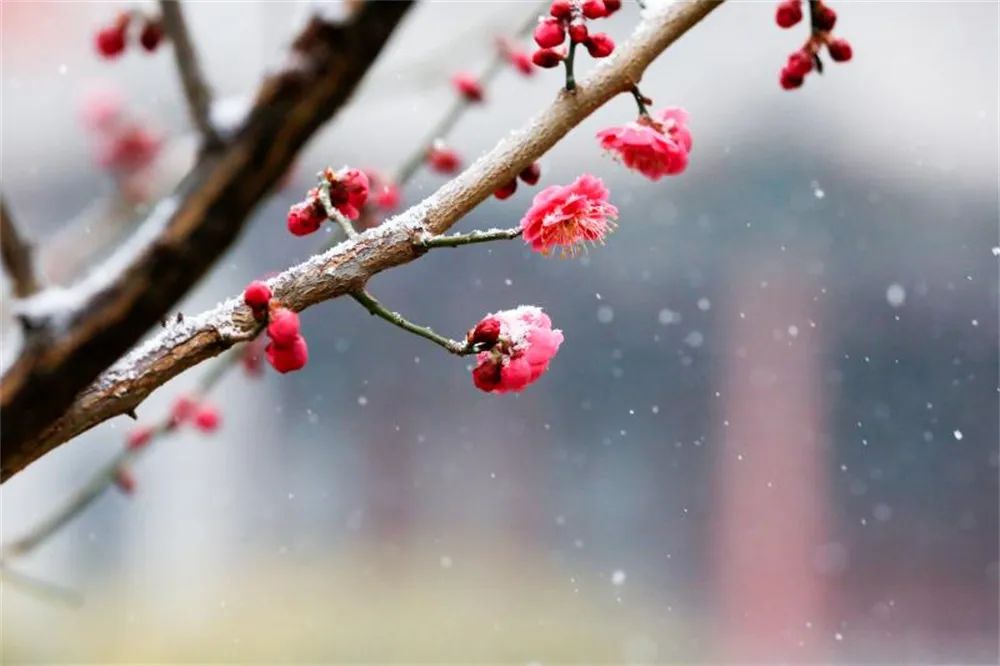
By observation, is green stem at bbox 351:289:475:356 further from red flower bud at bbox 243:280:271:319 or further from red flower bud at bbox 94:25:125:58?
red flower bud at bbox 94:25:125:58

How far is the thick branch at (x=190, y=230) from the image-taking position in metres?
0.42

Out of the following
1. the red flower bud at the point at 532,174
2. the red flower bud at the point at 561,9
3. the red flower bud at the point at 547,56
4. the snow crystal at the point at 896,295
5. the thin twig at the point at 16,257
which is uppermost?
the snow crystal at the point at 896,295

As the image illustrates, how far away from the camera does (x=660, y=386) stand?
4.31m

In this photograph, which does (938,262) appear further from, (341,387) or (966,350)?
(341,387)

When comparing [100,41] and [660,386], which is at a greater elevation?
[660,386]

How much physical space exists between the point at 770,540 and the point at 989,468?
0.78 m

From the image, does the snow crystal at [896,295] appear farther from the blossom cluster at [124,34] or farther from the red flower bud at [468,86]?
the blossom cluster at [124,34]

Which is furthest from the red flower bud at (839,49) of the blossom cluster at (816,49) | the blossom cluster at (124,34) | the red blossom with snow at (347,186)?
the blossom cluster at (124,34)

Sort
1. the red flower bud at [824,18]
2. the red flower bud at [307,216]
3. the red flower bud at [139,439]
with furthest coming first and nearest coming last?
the red flower bud at [139,439], the red flower bud at [824,18], the red flower bud at [307,216]

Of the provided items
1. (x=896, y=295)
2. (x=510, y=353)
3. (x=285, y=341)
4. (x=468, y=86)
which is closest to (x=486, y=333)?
(x=510, y=353)

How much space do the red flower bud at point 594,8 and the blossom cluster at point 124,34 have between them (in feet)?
0.94

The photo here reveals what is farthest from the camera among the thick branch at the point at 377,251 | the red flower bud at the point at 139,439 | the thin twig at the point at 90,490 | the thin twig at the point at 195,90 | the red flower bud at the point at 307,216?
the red flower bud at the point at 139,439

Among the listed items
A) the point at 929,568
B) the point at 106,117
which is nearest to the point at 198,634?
the point at 929,568

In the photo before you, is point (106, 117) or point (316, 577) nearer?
point (106, 117)
